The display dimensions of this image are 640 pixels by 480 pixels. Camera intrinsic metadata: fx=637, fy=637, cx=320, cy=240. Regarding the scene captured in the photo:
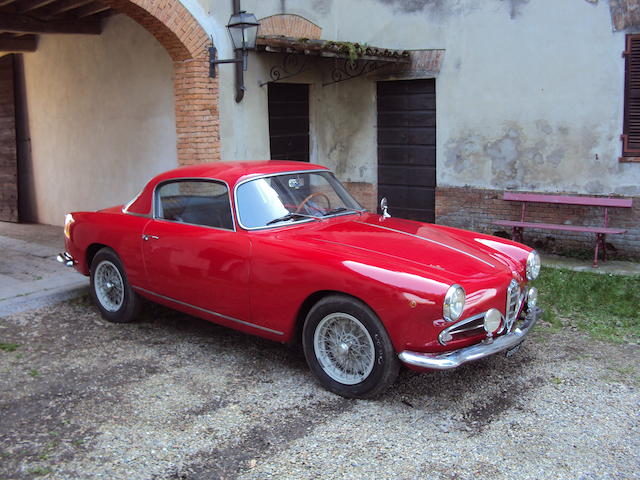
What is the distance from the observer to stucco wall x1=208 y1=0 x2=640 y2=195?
8.03 metres

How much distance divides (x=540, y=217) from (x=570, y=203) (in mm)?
551

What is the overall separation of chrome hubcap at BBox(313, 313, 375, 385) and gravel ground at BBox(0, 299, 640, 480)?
185 mm

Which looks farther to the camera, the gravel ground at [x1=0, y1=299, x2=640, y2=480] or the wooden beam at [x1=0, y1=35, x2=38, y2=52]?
the wooden beam at [x1=0, y1=35, x2=38, y2=52]

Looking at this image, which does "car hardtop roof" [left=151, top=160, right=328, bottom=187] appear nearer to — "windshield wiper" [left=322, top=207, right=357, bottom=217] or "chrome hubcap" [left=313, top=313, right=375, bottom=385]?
"windshield wiper" [left=322, top=207, right=357, bottom=217]

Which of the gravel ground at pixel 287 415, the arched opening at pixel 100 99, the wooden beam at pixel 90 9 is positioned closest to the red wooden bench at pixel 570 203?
the gravel ground at pixel 287 415

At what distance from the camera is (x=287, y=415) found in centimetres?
404

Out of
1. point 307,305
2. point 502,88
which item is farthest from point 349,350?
point 502,88

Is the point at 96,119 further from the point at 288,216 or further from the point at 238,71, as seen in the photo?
the point at 288,216

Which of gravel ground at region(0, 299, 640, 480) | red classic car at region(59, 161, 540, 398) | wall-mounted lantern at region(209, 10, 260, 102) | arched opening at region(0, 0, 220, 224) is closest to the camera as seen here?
gravel ground at region(0, 299, 640, 480)

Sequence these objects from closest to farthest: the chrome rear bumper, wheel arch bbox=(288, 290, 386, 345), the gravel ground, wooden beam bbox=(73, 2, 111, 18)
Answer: the gravel ground < wheel arch bbox=(288, 290, 386, 345) < the chrome rear bumper < wooden beam bbox=(73, 2, 111, 18)

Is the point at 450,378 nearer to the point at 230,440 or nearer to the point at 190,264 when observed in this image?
the point at 230,440

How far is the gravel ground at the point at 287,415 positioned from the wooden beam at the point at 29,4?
5.35 m

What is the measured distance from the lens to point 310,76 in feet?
34.2

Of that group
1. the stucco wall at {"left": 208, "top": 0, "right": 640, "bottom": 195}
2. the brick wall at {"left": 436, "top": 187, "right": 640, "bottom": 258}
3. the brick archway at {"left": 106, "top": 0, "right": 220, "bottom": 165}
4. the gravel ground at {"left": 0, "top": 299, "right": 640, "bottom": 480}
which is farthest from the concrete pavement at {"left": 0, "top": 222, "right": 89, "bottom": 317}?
the brick wall at {"left": 436, "top": 187, "right": 640, "bottom": 258}
